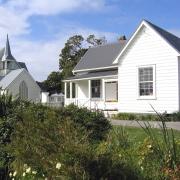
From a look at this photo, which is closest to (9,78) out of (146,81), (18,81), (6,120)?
(18,81)

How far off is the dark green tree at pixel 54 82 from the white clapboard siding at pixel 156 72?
26442 millimetres

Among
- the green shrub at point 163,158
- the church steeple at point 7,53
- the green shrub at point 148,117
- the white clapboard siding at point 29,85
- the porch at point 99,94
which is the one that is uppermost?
the church steeple at point 7,53

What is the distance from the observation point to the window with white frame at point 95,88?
20672 mm

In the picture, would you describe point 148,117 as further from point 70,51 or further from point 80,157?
point 70,51

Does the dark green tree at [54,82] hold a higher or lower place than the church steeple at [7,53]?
lower

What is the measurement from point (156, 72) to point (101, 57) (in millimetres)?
7243

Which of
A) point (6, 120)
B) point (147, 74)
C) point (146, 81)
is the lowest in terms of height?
point (6, 120)

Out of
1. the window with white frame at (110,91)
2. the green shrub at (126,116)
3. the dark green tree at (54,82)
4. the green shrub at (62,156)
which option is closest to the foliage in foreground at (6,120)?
the green shrub at (62,156)

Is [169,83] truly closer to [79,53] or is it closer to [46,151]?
[46,151]

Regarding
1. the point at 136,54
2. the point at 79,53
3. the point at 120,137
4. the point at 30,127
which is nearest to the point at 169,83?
the point at 136,54

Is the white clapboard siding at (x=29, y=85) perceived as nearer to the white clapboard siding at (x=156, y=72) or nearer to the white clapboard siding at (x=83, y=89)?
the white clapboard siding at (x=83, y=89)

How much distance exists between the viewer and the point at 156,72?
604 inches

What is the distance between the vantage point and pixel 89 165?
109 inches

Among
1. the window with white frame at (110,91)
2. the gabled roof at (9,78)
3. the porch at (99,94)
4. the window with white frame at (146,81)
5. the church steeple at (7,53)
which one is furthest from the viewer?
the church steeple at (7,53)
